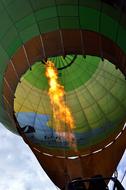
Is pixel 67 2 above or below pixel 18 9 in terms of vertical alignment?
below

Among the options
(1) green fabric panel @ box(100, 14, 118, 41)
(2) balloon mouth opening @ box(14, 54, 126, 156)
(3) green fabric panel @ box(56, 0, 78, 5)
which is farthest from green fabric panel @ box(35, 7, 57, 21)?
(2) balloon mouth opening @ box(14, 54, 126, 156)

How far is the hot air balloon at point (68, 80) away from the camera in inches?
436

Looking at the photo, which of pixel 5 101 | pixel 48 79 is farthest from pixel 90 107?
pixel 5 101

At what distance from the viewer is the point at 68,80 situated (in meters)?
14.6

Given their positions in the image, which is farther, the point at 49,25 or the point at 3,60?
the point at 3,60

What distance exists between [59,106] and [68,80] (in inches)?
31.6

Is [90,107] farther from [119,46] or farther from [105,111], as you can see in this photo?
[119,46]

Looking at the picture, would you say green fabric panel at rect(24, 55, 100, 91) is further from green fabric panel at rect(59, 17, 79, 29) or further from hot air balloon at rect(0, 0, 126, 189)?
green fabric panel at rect(59, 17, 79, 29)

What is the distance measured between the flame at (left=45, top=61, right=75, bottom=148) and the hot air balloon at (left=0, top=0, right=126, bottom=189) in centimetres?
6

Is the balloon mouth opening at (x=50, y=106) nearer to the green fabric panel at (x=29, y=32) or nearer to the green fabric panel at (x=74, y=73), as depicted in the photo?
the green fabric panel at (x=74, y=73)

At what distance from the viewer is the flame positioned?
14141 millimetres

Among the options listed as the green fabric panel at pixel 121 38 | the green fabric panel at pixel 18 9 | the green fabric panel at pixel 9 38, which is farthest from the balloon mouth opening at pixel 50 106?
the green fabric panel at pixel 18 9

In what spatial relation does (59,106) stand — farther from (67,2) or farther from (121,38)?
(67,2)

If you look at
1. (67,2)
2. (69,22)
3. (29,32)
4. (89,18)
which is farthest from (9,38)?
(89,18)
